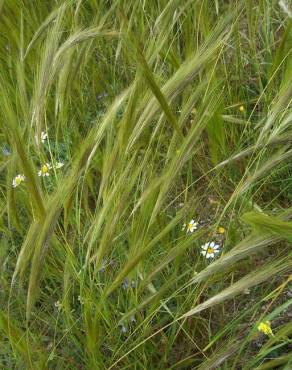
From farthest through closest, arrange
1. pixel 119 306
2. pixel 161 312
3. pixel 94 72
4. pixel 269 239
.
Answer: pixel 94 72
pixel 161 312
pixel 119 306
pixel 269 239

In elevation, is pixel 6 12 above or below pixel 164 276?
above

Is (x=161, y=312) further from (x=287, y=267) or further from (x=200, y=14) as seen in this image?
(x=200, y=14)

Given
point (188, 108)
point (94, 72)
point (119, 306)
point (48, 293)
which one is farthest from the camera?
point (94, 72)

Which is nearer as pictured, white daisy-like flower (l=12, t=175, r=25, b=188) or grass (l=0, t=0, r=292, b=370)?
grass (l=0, t=0, r=292, b=370)

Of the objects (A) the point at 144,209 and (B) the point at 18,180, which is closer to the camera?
(A) the point at 144,209

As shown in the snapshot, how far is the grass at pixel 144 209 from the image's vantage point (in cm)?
92

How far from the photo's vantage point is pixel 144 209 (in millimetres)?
980

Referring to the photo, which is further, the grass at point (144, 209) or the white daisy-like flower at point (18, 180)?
the white daisy-like flower at point (18, 180)

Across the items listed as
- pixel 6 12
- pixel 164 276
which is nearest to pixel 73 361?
pixel 164 276

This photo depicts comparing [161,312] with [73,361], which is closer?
[73,361]

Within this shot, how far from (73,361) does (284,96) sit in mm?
645

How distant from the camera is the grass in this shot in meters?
0.92

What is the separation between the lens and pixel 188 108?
1016mm

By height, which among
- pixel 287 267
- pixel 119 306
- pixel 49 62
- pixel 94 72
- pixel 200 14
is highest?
pixel 49 62
